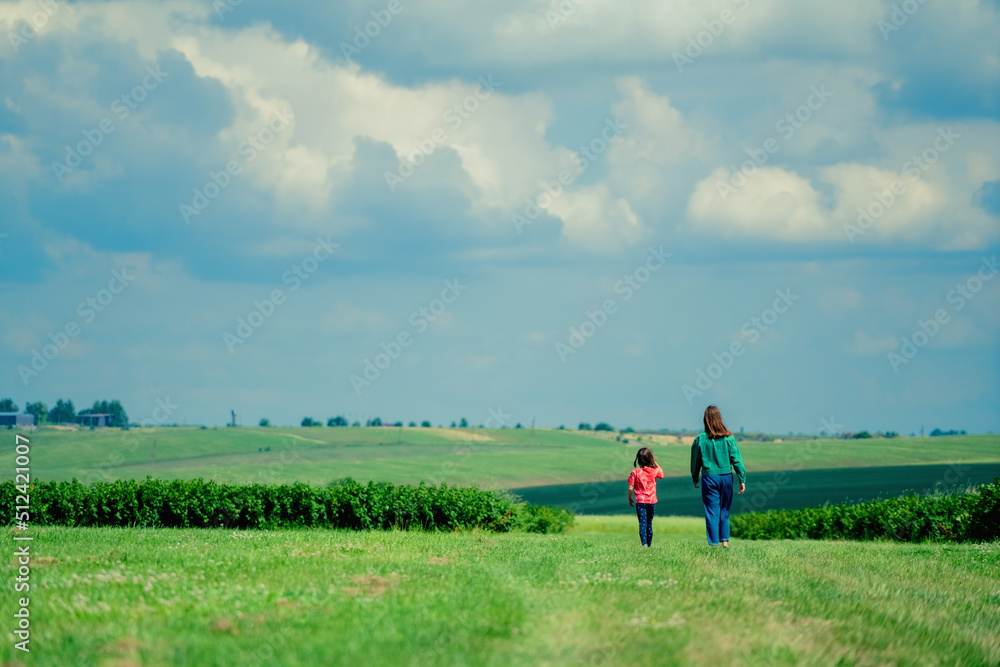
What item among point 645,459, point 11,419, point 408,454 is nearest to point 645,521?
point 645,459

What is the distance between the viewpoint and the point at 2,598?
31.0 feet

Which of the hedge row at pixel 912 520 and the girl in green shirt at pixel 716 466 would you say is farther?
the hedge row at pixel 912 520

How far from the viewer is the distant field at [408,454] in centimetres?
10250

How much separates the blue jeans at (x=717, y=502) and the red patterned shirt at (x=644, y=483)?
1144 millimetres

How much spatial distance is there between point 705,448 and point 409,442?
12721cm

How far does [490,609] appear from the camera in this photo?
349 inches

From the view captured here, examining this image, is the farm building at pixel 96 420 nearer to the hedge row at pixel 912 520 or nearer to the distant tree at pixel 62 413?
the distant tree at pixel 62 413

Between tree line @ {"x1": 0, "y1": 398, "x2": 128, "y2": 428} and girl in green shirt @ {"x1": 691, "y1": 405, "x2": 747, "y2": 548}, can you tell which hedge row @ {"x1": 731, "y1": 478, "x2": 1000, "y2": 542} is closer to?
girl in green shirt @ {"x1": 691, "y1": 405, "x2": 747, "y2": 548}

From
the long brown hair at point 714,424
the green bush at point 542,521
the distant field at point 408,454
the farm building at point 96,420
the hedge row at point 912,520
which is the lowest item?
the distant field at point 408,454

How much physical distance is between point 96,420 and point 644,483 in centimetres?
13521

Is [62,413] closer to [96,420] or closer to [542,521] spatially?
[96,420]

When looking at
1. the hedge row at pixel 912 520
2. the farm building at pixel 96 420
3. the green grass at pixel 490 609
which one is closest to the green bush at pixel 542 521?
the hedge row at pixel 912 520

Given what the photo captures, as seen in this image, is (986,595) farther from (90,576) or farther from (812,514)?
(812,514)


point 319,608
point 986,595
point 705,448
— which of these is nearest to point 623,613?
point 319,608
